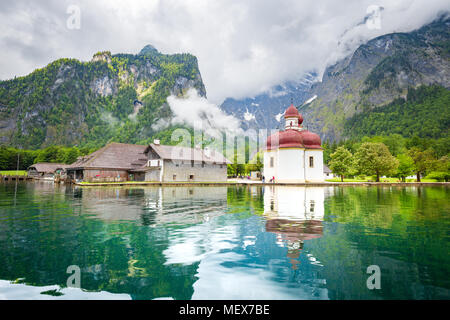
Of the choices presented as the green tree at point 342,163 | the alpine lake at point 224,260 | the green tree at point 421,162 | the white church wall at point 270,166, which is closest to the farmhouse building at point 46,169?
the white church wall at point 270,166

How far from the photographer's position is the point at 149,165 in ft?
175

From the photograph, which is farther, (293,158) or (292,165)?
(292,165)

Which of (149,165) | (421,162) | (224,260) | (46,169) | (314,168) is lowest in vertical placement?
(224,260)

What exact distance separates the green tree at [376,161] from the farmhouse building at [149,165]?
3015 cm

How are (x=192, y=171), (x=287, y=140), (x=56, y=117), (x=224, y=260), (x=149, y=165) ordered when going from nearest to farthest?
(x=224, y=260) → (x=287, y=140) → (x=149, y=165) → (x=192, y=171) → (x=56, y=117)

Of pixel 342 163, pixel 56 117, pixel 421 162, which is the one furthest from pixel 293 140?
pixel 56 117

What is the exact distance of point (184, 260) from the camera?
245 inches

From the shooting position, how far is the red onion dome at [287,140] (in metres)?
51.4

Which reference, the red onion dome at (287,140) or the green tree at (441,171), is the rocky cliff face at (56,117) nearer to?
the red onion dome at (287,140)

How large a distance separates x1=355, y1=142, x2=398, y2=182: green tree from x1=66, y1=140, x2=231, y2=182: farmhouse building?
98.9 ft

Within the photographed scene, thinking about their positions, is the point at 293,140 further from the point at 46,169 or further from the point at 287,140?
the point at 46,169

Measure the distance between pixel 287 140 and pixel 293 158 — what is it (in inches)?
150
